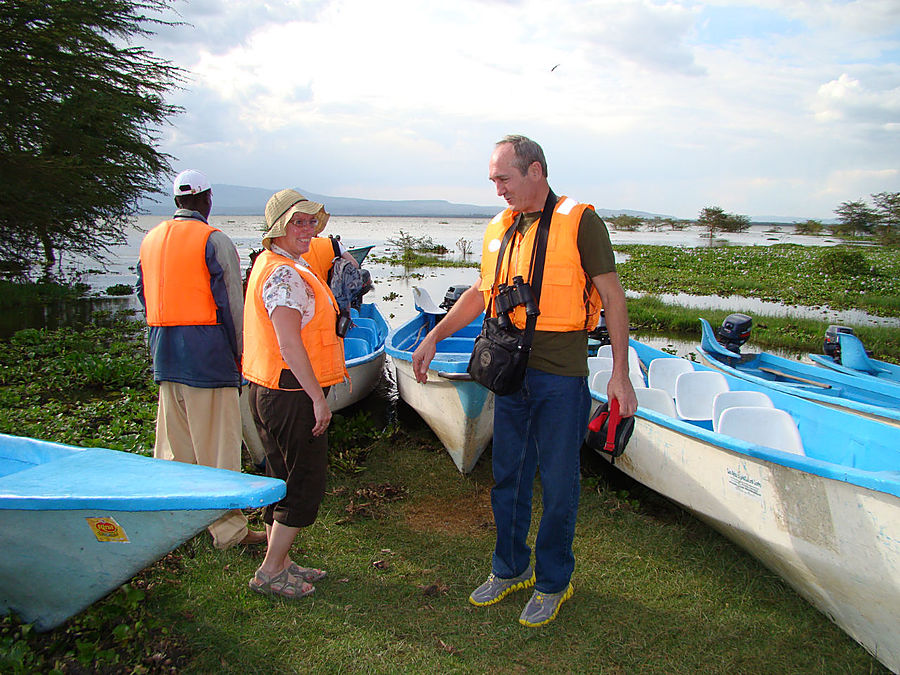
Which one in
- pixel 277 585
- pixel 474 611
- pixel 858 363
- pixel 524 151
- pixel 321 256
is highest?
pixel 524 151

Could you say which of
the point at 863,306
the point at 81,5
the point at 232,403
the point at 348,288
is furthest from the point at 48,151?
the point at 863,306

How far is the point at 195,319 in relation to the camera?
11.5ft

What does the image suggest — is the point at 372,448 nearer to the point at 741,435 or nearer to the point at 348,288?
the point at 348,288

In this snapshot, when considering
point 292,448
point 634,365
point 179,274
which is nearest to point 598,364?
point 634,365

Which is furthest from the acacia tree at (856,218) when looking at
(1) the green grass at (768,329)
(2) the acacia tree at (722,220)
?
(1) the green grass at (768,329)

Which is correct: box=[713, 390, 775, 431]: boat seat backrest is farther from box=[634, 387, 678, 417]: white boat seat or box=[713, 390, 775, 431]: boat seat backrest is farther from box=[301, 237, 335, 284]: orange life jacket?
box=[301, 237, 335, 284]: orange life jacket

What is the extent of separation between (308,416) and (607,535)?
2.38m

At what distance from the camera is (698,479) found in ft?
13.0

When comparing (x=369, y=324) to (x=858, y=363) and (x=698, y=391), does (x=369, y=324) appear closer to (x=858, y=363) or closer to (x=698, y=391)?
(x=698, y=391)

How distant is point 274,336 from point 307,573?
1.47m

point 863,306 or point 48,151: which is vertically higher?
point 48,151

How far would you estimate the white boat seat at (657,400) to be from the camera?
525 cm

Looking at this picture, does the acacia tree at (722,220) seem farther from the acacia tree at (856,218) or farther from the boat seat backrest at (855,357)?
the boat seat backrest at (855,357)

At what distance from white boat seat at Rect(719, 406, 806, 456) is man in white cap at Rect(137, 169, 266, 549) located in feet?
11.3
